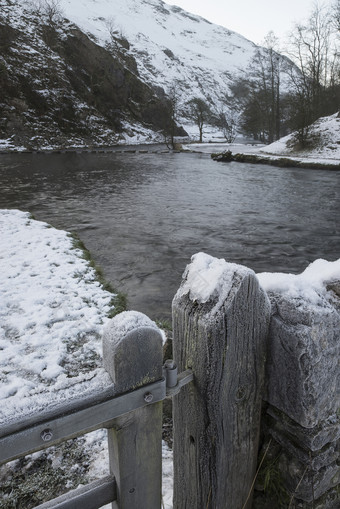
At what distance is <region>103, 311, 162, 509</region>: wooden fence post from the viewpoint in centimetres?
103

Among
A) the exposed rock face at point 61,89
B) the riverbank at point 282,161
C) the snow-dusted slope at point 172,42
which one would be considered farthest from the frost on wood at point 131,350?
the snow-dusted slope at point 172,42

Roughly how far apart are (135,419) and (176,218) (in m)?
9.50

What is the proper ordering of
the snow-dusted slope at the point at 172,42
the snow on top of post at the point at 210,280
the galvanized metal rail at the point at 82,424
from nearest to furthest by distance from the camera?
1. the galvanized metal rail at the point at 82,424
2. the snow on top of post at the point at 210,280
3. the snow-dusted slope at the point at 172,42

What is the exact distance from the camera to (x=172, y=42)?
142m

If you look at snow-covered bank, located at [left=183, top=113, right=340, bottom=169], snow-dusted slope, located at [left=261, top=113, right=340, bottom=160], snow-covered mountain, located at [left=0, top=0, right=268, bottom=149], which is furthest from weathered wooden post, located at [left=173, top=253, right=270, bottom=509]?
snow-covered mountain, located at [left=0, top=0, right=268, bottom=149]

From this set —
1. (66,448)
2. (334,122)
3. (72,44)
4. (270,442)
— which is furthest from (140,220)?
(72,44)

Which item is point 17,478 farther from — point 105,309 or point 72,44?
point 72,44

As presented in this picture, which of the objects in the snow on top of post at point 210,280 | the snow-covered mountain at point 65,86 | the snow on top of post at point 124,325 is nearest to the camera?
the snow on top of post at point 124,325

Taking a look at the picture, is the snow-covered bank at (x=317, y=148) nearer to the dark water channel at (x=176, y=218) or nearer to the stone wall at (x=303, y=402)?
the dark water channel at (x=176, y=218)

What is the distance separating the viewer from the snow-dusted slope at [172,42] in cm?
10309

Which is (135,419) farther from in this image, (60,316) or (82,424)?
(60,316)

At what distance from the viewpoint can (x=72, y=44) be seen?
58.0m

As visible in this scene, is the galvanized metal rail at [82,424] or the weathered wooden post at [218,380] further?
the weathered wooden post at [218,380]

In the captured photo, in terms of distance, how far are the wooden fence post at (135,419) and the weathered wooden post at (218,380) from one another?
17 cm
